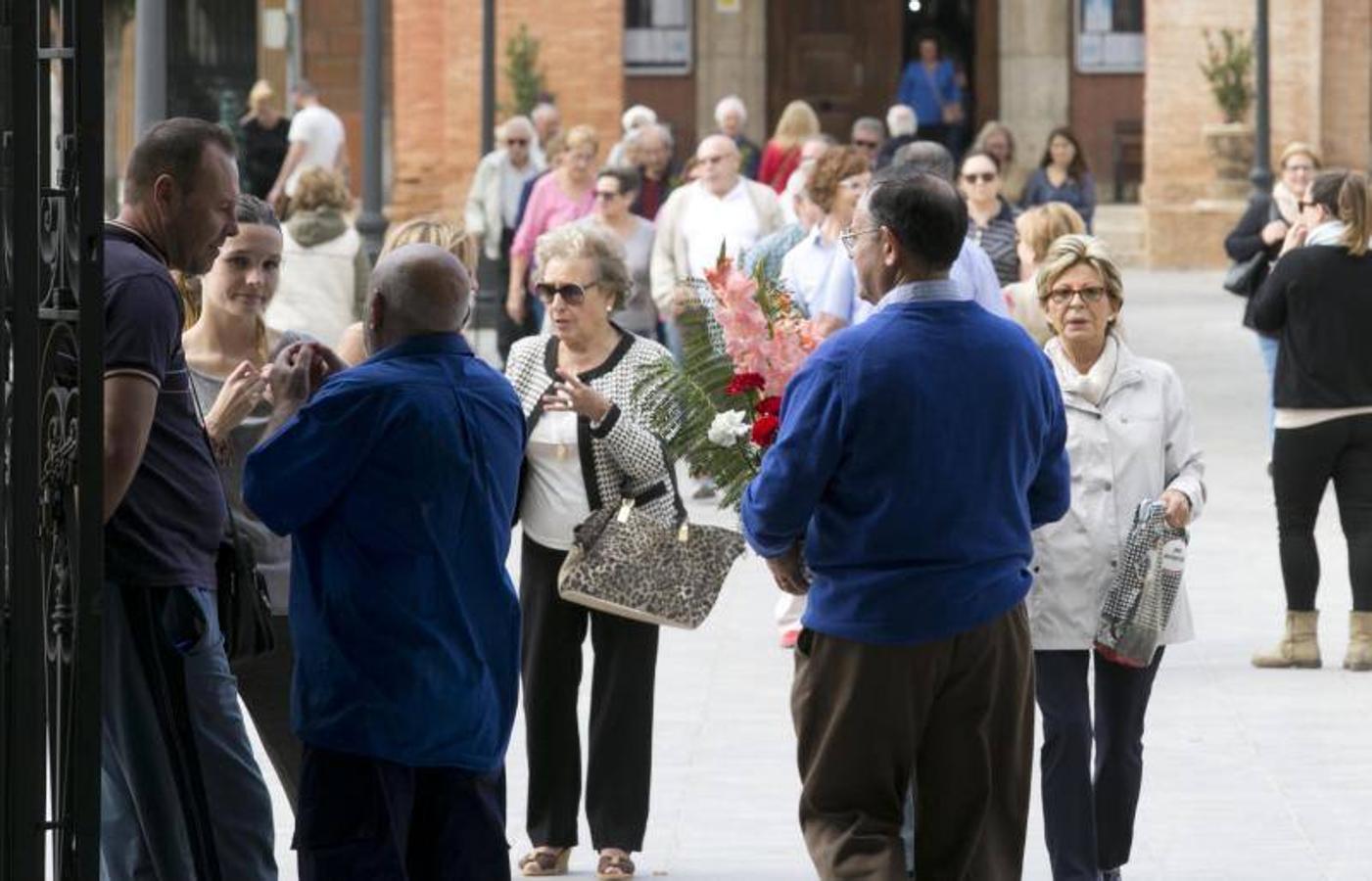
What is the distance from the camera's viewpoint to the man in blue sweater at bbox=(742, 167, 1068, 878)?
248 inches

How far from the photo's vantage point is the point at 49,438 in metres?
4.89

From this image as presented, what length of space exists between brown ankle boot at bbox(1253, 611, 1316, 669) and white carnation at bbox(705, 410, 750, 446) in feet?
15.8

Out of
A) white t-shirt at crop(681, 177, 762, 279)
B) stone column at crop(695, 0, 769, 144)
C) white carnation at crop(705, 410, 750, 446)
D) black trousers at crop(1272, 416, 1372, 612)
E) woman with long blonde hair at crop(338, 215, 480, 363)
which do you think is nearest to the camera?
white carnation at crop(705, 410, 750, 446)

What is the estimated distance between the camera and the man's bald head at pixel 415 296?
6230 millimetres

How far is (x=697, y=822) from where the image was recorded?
30.1 ft

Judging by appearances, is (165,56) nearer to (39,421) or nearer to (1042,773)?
(1042,773)

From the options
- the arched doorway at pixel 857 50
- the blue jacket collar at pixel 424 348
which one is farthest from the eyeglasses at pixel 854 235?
the arched doorway at pixel 857 50

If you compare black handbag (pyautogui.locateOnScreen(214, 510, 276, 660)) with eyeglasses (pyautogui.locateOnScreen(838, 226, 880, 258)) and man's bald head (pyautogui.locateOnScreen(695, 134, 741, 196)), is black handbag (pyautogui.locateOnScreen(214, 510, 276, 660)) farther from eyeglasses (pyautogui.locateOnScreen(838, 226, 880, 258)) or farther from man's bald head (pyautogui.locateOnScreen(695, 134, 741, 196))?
man's bald head (pyautogui.locateOnScreen(695, 134, 741, 196))

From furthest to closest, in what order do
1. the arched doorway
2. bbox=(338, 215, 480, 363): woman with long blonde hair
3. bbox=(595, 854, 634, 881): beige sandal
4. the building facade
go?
the arched doorway, the building facade, bbox=(595, 854, 634, 881): beige sandal, bbox=(338, 215, 480, 363): woman with long blonde hair

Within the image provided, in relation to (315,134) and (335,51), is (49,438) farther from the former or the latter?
(335,51)

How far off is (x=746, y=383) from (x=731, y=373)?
4.9 inches

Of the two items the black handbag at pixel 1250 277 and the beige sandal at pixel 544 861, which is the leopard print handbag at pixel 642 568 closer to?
the beige sandal at pixel 544 861

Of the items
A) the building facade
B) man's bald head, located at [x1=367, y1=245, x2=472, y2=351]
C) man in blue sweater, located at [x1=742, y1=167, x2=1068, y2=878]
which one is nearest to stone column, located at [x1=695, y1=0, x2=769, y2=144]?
the building facade

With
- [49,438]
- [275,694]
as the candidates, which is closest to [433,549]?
[49,438]
